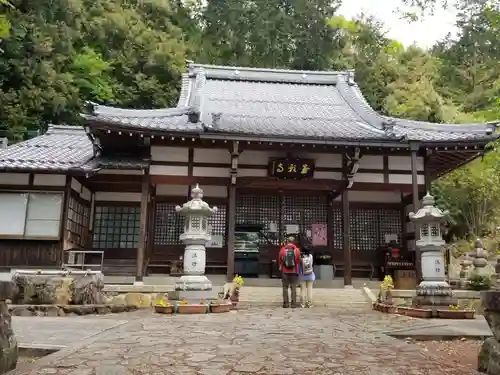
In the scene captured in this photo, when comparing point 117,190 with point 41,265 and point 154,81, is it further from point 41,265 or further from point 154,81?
point 154,81

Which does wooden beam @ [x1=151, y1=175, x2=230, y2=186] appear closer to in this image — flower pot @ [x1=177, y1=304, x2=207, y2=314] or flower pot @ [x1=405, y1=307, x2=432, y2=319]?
flower pot @ [x1=177, y1=304, x2=207, y2=314]

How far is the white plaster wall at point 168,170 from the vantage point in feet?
47.9

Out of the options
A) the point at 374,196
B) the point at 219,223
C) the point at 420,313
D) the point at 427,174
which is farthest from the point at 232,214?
the point at 427,174

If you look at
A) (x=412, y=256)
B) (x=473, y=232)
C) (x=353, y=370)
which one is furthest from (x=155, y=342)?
(x=473, y=232)

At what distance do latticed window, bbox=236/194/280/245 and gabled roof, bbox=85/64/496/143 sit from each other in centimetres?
289

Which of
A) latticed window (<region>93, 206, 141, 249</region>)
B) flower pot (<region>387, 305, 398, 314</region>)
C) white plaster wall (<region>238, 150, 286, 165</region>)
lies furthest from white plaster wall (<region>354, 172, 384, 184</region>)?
latticed window (<region>93, 206, 141, 249</region>)

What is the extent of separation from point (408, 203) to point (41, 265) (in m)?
13.0

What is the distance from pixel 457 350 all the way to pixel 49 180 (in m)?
12.6

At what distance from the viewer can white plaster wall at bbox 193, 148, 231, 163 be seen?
15055 mm

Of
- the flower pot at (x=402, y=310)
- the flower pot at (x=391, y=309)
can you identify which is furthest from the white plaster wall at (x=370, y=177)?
the flower pot at (x=402, y=310)

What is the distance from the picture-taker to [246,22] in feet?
114

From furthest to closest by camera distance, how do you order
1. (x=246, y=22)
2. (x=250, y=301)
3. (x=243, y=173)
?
(x=246, y=22) < (x=243, y=173) < (x=250, y=301)

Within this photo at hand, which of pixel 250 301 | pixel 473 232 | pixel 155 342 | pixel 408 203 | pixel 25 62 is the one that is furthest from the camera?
pixel 473 232

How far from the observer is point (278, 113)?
17.5 m
